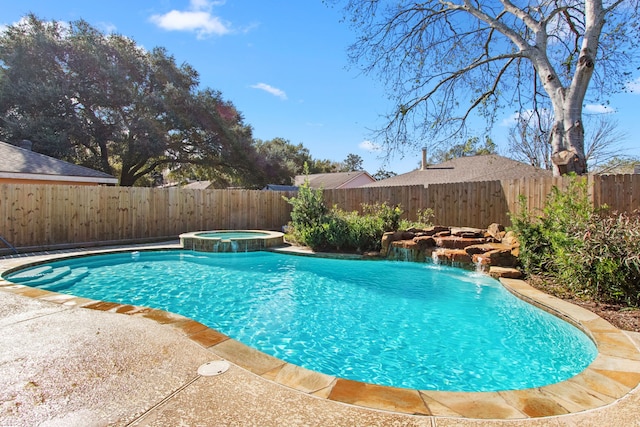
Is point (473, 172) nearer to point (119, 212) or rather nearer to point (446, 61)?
point (446, 61)

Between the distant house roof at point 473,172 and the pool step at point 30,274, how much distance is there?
14054 mm

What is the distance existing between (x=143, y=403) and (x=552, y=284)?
5.62m

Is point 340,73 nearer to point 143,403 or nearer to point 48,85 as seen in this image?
point 143,403

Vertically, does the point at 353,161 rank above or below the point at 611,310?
above

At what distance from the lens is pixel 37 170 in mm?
9875

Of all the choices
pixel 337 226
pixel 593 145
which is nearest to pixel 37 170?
pixel 337 226

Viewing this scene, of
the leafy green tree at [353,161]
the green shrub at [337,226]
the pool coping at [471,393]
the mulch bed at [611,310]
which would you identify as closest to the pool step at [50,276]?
the pool coping at [471,393]

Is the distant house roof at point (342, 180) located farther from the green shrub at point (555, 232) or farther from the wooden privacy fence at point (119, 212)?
the green shrub at point (555, 232)

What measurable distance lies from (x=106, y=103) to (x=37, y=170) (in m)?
7.96

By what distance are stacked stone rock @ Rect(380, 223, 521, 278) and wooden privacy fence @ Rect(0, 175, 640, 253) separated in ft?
4.74

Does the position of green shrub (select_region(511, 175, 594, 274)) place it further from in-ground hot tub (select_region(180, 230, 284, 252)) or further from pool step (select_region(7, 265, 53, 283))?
pool step (select_region(7, 265, 53, 283))

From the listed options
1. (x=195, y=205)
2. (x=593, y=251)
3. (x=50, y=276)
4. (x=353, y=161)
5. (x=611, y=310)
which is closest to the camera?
(x=611, y=310)

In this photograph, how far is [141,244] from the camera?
32.6 ft

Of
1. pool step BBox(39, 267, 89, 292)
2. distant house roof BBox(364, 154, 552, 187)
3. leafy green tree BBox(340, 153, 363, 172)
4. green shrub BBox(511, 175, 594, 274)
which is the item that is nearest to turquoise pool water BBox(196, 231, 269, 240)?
pool step BBox(39, 267, 89, 292)
